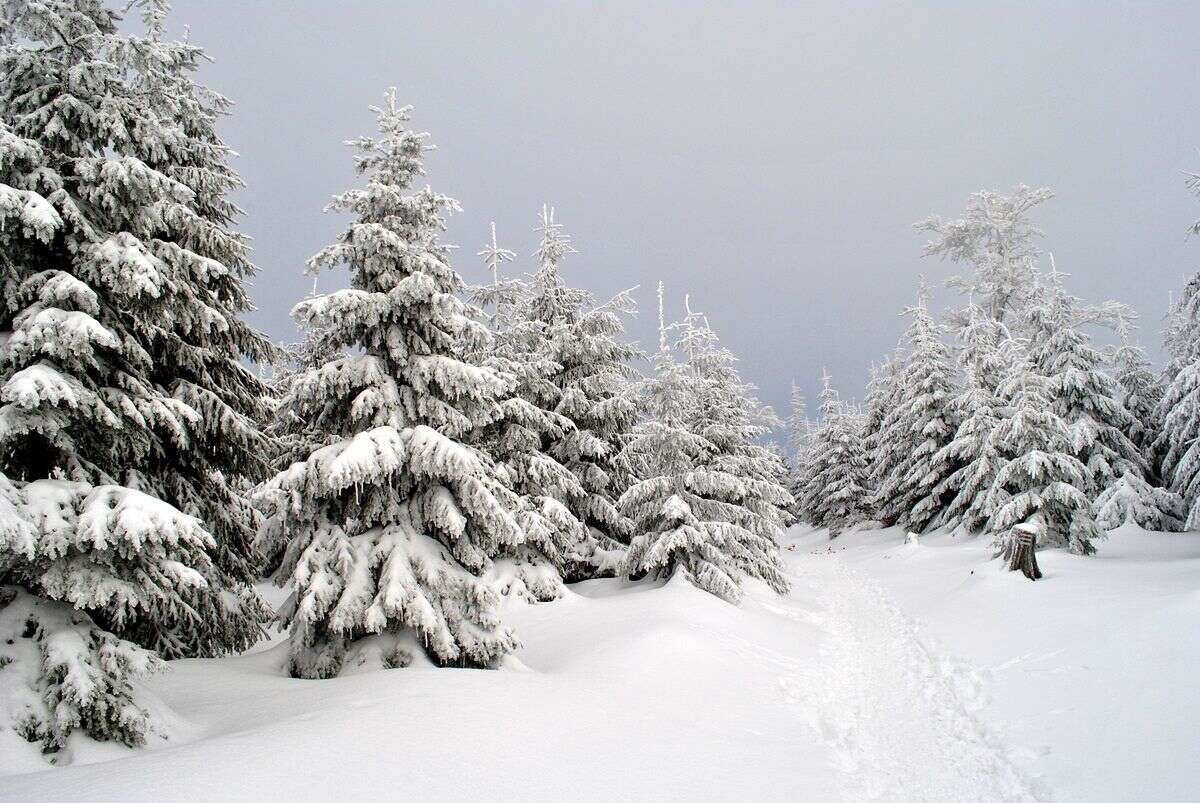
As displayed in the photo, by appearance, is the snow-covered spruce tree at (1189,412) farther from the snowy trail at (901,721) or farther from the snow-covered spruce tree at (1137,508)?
the snowy trail at (901,721)

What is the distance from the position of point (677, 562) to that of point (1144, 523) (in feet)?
57.9

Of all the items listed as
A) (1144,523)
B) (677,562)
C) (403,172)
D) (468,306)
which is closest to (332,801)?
(468,306)

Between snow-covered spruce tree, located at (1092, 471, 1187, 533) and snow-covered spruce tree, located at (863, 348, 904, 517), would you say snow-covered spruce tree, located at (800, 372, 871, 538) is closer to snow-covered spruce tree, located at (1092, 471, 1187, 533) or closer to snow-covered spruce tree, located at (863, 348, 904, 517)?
snow-covered spruce tree, located at (863, 348, 904, 517)

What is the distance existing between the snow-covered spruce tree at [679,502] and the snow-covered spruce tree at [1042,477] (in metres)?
9.39

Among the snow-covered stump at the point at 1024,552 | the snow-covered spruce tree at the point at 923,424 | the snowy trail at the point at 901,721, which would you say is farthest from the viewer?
the snow-covered spruce tree at the point at 923,424

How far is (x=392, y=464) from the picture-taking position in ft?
28.0

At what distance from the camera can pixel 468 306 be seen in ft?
32.9

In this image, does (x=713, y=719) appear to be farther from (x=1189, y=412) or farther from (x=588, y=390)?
(x=1189, y=412)

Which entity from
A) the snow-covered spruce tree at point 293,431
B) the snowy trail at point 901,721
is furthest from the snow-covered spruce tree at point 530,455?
the snowy trail at point 901,721

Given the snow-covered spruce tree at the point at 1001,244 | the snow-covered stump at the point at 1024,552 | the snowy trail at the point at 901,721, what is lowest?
the snowy trail at the point at 901,721

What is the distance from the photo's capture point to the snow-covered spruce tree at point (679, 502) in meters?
15.3

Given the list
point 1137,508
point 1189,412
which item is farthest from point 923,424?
point 1189,412

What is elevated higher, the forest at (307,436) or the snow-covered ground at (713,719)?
the forest at (307,436)

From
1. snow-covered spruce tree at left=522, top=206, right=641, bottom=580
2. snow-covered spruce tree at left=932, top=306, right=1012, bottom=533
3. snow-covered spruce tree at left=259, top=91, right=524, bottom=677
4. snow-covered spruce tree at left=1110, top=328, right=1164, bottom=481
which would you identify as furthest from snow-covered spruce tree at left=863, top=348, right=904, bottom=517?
snow-covered spruce tree at left=259, top=91, right=524, bottom=677
